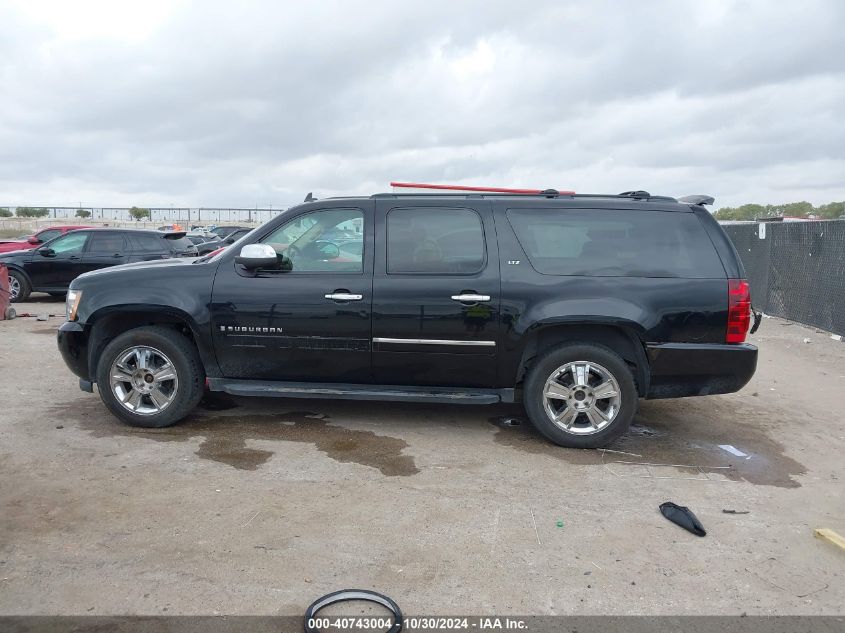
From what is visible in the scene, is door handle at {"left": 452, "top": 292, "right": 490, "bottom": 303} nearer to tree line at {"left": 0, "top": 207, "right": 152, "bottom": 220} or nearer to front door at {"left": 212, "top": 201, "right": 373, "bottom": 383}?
front door at {"left": 212, "top": 201, "right": 373, "bottom": 383}

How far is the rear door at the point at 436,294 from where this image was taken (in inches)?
210

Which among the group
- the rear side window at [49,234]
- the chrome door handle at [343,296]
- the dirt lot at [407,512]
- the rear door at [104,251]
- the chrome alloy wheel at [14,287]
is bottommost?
the dirt lot at [407,512]

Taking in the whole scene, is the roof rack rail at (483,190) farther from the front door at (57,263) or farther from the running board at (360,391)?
the front door at (57,263)

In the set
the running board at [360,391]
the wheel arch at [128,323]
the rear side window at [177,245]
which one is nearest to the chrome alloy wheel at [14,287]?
the rear side window at [177,245]

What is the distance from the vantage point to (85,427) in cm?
573

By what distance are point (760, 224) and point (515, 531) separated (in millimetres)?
12072

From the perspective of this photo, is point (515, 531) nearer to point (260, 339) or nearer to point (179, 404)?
point (260, 339)

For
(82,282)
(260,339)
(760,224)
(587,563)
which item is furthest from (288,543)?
(760,224)

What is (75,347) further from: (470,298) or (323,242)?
(470,298)

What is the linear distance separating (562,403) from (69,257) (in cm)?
1244

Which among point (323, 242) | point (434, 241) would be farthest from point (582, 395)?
point (323, 242)

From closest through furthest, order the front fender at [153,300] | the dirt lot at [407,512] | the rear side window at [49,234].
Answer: the dirt lot at [407,512]
the front fender at [153,300]
the rear side window at [49,234]

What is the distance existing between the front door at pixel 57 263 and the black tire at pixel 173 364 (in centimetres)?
983

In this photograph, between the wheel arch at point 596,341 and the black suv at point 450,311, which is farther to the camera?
the wheel arch at point 596,341
